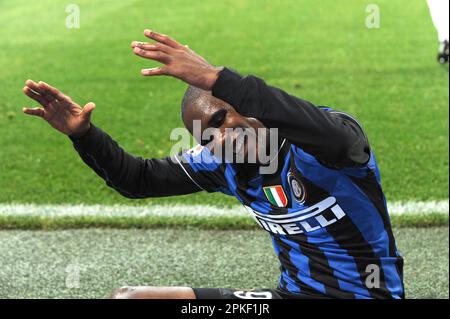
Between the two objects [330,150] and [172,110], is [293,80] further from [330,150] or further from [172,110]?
[330,150]

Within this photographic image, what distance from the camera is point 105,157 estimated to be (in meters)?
2.39

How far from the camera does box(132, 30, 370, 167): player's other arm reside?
5.81 feet

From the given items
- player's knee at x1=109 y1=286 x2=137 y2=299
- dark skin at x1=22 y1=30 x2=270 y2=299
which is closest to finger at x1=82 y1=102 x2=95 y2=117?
dark skin at x1=22 y1=30 x2=270 y2=299

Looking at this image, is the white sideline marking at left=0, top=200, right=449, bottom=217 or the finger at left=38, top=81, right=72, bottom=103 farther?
the white sideline marking at left=0, top=200, right=449, bottom=217

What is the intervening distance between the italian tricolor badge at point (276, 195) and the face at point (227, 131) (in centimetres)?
12

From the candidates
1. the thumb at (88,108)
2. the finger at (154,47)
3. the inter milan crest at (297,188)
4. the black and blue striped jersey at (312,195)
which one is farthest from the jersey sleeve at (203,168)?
the finger at (154,47)

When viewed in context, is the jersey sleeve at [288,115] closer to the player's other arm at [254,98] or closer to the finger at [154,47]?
the player's other arm at [254,98]

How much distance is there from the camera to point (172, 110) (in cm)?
656

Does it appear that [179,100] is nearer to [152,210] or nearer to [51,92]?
[152,210]

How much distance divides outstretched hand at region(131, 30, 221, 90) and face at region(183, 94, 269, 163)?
1.10 ft

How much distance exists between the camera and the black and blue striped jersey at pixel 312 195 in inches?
83.5

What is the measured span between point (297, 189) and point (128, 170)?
60 centimetres

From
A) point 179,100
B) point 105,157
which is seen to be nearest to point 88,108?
point 105,157

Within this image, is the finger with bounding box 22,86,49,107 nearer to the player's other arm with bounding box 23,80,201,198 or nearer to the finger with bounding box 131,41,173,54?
the player's other arm with bounding box 23,80,201,198
